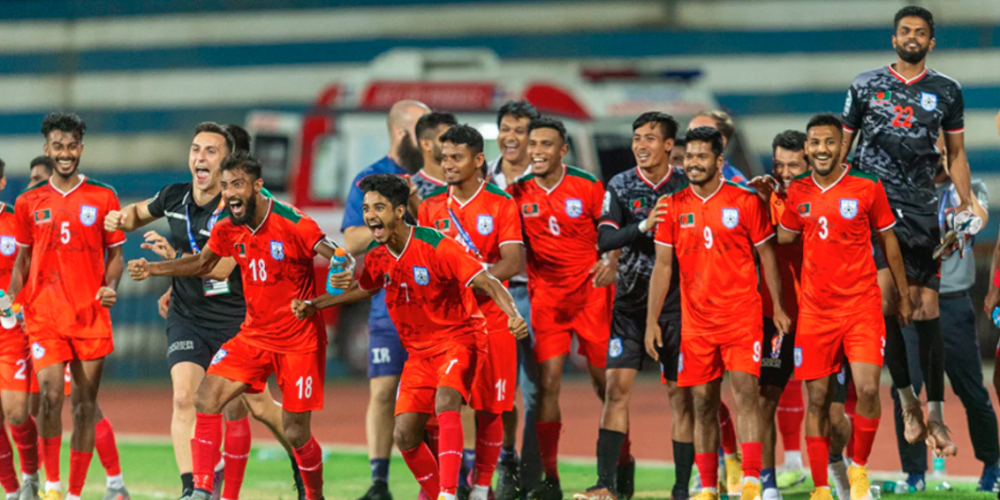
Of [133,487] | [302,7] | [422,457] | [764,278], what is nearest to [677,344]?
[764,278]

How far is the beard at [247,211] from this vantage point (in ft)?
26.7

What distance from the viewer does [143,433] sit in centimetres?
1452

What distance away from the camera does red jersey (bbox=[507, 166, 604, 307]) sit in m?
9.22

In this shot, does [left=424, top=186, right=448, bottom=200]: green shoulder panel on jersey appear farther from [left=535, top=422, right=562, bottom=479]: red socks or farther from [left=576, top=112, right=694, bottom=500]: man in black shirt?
[left=535, top=422, right=562, bottom=479]: red socks

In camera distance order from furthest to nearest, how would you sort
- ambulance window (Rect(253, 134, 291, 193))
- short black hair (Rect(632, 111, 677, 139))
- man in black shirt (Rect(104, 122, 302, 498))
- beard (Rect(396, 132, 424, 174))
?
ambulance window (Rect(253, 134, 291, 193)) → beard (Rect(396, 132, 424, 174)) → short black hair (Rect(632, 111, 677, 139)) → man in black shirt (Rect(104, 122, 302, 498))

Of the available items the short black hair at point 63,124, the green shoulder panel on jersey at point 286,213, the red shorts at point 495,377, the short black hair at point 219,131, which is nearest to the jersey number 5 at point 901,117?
the red shorts at point 495,377

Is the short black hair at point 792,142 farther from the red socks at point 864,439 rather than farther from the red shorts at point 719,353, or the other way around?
the red socks at point 864,439

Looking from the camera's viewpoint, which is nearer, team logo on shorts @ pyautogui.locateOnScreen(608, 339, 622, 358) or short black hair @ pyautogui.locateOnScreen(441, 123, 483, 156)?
short black hair @ pyautogui.locateOnScreen(441, 123, 483, 156)

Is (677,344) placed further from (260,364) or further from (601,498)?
(260,364)

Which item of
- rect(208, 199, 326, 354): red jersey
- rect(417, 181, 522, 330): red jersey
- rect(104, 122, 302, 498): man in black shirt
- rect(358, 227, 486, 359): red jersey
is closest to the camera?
rect(358, 227, 486, 359): red jersey

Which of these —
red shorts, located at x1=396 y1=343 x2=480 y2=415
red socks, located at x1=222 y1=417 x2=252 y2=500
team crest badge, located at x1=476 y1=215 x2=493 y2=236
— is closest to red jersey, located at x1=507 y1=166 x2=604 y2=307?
team crest badge, located at x1=476 y1=215 x2=493 y2=236

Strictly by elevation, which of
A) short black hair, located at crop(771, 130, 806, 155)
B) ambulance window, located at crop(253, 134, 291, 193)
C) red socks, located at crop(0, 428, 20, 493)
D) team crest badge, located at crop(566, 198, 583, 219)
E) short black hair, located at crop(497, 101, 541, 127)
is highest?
ambulance window, located at crop(253, 134, 291, 193)

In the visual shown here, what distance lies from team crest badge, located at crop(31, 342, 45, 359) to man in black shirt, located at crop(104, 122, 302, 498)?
0.77 m

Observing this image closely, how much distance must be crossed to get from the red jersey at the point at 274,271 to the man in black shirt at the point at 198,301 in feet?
1.27
